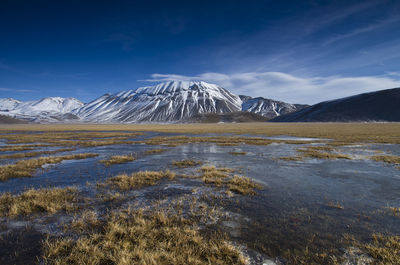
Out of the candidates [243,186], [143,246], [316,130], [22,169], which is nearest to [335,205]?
[243,186]

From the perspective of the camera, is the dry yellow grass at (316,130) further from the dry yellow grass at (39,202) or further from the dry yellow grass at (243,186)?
the dry yellow grass at (39,202)

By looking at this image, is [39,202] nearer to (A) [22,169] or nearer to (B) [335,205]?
(A) [22,169]

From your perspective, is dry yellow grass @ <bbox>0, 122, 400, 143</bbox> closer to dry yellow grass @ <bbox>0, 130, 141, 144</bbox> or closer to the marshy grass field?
dry yellow grass @ <bbox>0, 130, 141, 144</bbox>

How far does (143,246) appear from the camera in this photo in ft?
17.6

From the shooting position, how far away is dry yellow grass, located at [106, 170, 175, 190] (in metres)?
11.0

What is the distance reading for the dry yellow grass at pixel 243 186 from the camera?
10.1 metres

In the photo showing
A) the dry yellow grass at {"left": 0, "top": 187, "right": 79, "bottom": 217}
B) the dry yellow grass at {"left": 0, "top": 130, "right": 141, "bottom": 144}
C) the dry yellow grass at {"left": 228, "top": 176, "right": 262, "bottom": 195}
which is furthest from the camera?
the dry yellow grass at {"left": 0, "top": 130, "right": 141, "bottom": 144}

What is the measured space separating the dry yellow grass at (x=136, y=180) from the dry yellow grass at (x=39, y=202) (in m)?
2.20

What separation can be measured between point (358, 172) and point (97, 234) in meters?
17.3

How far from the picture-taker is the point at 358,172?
1399 centimetres

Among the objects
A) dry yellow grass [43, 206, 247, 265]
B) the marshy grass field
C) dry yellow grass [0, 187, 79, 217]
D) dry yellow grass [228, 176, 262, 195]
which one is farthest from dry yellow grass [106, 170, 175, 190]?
dry yellow grass [43, 206, 247, 265]

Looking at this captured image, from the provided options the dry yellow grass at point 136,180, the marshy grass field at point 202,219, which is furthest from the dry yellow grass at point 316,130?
A: the dry yellow grass at point 136,180

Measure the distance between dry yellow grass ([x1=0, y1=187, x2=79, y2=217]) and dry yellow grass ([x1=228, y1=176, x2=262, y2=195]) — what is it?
25.7ft

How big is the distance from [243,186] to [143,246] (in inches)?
271
